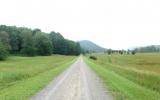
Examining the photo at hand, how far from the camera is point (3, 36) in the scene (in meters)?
119

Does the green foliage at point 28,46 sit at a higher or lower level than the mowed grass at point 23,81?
higher

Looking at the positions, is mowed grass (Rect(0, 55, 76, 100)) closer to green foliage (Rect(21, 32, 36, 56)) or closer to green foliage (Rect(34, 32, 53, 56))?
green foliage (Rect(21, 32, 36, 56))

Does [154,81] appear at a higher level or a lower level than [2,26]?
lower

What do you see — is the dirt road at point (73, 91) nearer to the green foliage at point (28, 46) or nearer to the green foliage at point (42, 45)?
the green foliage at point (28, 46)

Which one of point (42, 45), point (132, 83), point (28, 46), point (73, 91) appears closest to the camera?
point (73, 91)

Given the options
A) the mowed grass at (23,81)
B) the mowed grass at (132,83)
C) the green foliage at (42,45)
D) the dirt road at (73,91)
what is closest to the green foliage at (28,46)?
the green foliage at (42,45)

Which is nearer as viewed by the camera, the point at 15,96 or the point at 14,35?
the point at 15,96

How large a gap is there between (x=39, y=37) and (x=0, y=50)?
5339 centimetres

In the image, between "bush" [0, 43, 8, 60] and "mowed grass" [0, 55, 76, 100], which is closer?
"mowed grass" [0, 55, 76, 100]

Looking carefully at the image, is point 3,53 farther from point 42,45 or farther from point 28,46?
point 42,45

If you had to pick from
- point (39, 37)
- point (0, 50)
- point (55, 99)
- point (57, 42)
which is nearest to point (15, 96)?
point (55, 99)

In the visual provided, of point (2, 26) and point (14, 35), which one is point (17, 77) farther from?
point (2, 26)

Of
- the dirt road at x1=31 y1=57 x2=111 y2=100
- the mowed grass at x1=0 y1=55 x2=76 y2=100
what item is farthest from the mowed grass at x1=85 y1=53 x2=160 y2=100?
the mowed grass at x1=0 y1=55 x2=76 y2=100

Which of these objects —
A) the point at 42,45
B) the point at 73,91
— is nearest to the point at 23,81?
the point at 73,91
